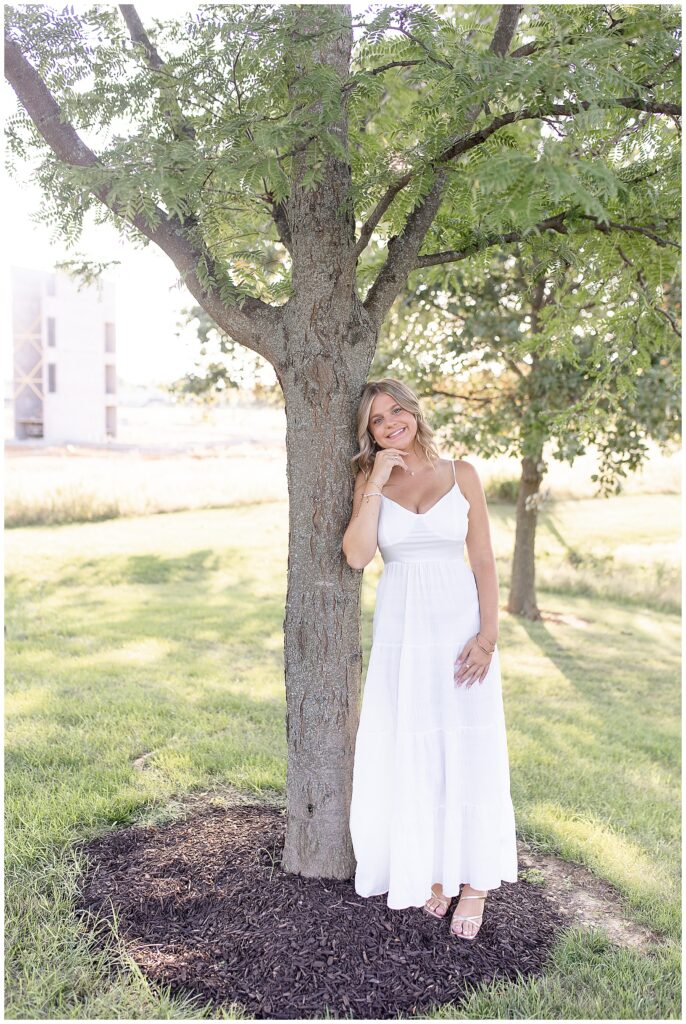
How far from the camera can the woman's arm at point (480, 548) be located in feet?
9.64

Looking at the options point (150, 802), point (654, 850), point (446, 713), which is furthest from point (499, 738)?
point (150, 802)

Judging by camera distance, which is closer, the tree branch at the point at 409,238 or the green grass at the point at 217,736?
the green grass at the point at 217,736

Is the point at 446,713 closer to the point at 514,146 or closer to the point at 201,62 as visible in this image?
the point at 514,146

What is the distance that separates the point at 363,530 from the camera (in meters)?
2.85

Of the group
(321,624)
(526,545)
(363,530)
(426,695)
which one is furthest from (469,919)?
(526,545)

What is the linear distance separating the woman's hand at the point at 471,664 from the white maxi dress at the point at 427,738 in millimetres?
27

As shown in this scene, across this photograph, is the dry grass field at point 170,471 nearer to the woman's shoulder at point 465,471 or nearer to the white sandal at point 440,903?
the woman's shoulder at point 465,471

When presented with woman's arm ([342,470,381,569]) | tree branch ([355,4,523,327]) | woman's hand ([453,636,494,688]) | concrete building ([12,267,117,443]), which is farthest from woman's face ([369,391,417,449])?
concrete building ([12,267,117,443])

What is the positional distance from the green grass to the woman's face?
1976mm

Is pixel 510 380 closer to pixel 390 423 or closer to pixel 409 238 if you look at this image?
pixel 409 238

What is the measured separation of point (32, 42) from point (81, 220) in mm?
603

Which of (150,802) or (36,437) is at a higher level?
(36,437)

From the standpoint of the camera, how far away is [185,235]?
2.84 metres

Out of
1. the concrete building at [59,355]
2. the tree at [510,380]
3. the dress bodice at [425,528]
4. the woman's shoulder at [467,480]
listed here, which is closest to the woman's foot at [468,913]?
the dress bodice at [425,528]
